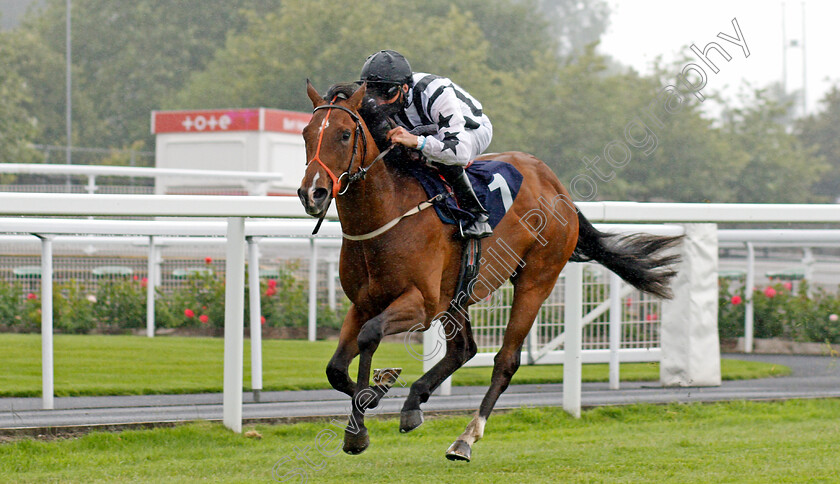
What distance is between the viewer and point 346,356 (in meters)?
4.06

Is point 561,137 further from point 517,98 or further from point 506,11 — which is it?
point 506,11

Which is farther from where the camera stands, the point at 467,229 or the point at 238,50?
the point at 238,50

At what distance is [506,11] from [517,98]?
11.4m

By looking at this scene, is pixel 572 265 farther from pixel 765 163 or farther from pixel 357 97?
pixel 765 163

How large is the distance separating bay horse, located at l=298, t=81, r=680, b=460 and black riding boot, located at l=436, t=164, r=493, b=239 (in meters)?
0.10

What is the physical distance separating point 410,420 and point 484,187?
1.20 m

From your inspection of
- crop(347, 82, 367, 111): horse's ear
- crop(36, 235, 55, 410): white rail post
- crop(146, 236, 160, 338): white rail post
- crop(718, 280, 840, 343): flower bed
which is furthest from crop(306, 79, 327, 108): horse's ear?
crop(718, 280, 840, 343): flower bed

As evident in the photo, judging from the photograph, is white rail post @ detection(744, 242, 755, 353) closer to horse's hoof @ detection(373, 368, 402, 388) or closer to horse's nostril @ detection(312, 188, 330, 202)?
horse's hoof @ detection(373, 368, 402, 388)

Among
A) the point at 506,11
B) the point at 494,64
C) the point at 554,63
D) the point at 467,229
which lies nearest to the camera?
the point at 467,229

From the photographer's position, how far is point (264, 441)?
17.0 feet

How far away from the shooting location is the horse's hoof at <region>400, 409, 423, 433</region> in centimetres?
405

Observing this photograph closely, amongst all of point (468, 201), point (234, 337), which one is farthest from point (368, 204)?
point (234, 337)

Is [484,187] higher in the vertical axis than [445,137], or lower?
lower

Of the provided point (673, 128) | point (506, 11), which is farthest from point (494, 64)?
point (673, 128)
